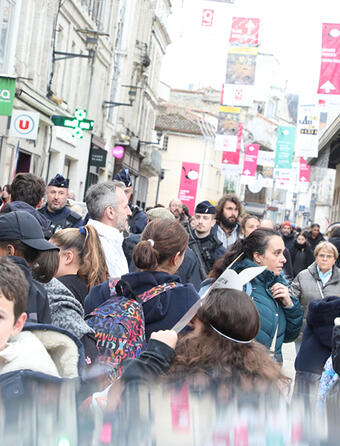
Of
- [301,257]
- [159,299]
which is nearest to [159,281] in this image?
[159,299]

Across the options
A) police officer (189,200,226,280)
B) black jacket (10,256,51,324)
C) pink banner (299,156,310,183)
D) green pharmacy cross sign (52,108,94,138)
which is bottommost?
black jacket (10,256,51,324)

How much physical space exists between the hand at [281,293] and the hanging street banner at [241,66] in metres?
24.6

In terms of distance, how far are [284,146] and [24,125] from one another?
23916 millimetres

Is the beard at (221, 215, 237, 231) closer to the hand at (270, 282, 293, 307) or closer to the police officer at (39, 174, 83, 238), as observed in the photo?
the police officer at (39, 174, 83, 238)

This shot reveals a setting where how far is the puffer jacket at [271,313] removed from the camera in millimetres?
4965

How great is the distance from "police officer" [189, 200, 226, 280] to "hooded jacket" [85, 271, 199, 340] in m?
3.79

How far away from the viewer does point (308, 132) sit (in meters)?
26.3

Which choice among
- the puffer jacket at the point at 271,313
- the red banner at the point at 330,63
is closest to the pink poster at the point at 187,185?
the red banner at the point at 330,63

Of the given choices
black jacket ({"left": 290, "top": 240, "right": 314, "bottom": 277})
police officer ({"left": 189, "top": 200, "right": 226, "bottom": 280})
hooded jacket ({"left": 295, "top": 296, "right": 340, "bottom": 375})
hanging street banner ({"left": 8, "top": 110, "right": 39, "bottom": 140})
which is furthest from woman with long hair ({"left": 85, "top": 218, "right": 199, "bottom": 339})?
hanging street banner ({"left": 8, "top": 110, "right": 39, "bottom": 140})

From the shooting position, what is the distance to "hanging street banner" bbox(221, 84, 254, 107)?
29.2 meters

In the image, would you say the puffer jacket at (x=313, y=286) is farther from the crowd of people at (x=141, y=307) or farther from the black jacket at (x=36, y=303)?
the black jacket at (x=36, y=303)

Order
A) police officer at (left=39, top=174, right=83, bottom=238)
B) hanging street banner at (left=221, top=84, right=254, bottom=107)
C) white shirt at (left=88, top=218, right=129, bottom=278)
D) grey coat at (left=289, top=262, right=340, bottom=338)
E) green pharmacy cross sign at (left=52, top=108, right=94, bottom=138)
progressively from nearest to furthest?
white shirt at (left=88, top=218, right=129, bottom=278) → police officer at (left=39, top=174, right=83, bottom=238) → grey coat at (left=289, top=262, right=340, bottom=338) → green pharmacy cross sign at (left=52, top=108, right=94, bottom=138) → hanging street banner at (left=221, top=84, right=254, bottom=107)

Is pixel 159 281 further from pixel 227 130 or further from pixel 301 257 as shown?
pixel 227 130

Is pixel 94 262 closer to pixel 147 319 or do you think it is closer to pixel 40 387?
pixel 147 319
